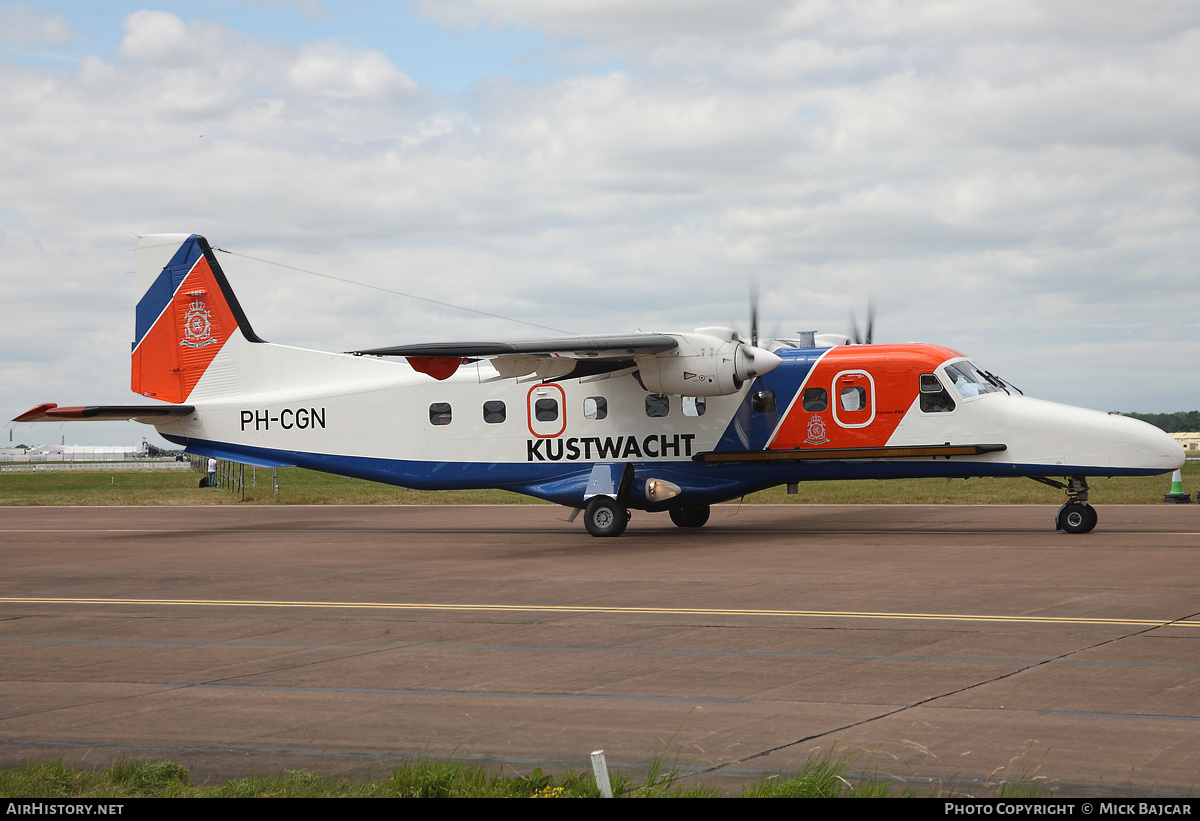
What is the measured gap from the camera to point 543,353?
1867 cm

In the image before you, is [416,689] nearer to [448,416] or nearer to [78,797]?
[78,797]

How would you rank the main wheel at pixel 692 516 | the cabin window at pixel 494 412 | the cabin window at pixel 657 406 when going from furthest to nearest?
1. the main wheel at pixel 692 516
2. the cabin window at pixel 494 412
3. the cabin window at pixel 657 406

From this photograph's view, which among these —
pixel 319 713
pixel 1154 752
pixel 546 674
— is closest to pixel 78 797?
pixel 319 713

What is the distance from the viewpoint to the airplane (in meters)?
18.7

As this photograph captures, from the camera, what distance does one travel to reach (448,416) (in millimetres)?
22438

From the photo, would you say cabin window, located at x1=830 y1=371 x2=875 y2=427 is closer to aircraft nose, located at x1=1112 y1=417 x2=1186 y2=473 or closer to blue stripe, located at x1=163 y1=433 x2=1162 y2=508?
blue stripe, located at x1=163 y1=433 x2=1162 y2=508

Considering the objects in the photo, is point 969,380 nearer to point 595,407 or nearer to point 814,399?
point 814,399

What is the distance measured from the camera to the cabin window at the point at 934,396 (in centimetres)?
1908

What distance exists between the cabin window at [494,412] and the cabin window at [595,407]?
1.76m

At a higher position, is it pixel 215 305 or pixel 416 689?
pixel 215 305

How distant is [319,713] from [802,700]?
319 centimetres

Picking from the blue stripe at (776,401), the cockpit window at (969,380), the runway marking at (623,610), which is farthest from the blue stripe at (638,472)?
the runway marking at (623,610)

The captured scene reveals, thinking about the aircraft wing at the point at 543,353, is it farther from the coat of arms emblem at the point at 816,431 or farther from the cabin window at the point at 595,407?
the coat of arms emblem at the point at 816,431

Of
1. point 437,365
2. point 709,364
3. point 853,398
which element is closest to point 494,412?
point 437,365
